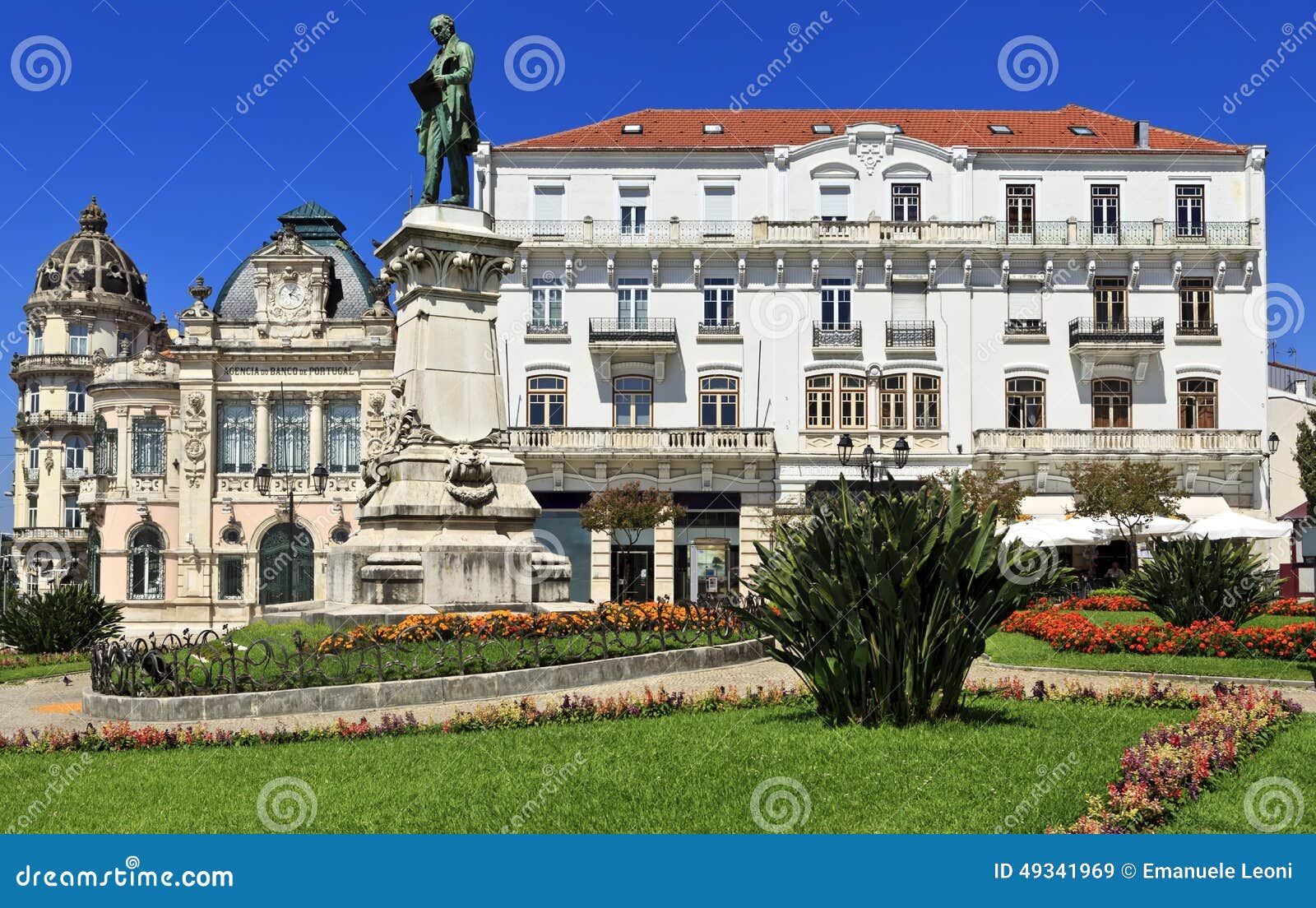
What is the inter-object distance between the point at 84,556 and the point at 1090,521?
161 feet

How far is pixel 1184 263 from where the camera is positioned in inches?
1658

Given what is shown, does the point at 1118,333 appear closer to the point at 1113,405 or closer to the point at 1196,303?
the point at 1113,405

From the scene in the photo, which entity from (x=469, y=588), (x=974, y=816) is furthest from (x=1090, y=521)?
(x=974, y=816)

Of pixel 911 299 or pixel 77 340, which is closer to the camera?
pixel 911 299

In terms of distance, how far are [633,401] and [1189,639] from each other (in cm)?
2609

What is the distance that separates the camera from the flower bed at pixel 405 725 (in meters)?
10.5

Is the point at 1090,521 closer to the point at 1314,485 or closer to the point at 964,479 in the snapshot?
the point at 964,479

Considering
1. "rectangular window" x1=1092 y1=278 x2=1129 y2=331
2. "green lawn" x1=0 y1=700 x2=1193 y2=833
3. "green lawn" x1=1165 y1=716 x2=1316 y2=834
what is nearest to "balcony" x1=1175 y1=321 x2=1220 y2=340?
"rectangular window" x1=1092 y1=278 x2=1129 y2=331

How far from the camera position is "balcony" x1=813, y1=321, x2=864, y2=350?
4172 centimetres

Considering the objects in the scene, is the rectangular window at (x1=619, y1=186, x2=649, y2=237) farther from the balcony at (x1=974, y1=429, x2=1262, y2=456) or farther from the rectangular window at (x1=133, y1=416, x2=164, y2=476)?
the rectangular window at (x1=133, y1=416, x2=164, y2=476)

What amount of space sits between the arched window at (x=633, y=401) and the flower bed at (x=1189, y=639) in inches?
930

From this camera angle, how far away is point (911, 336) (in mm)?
41875
